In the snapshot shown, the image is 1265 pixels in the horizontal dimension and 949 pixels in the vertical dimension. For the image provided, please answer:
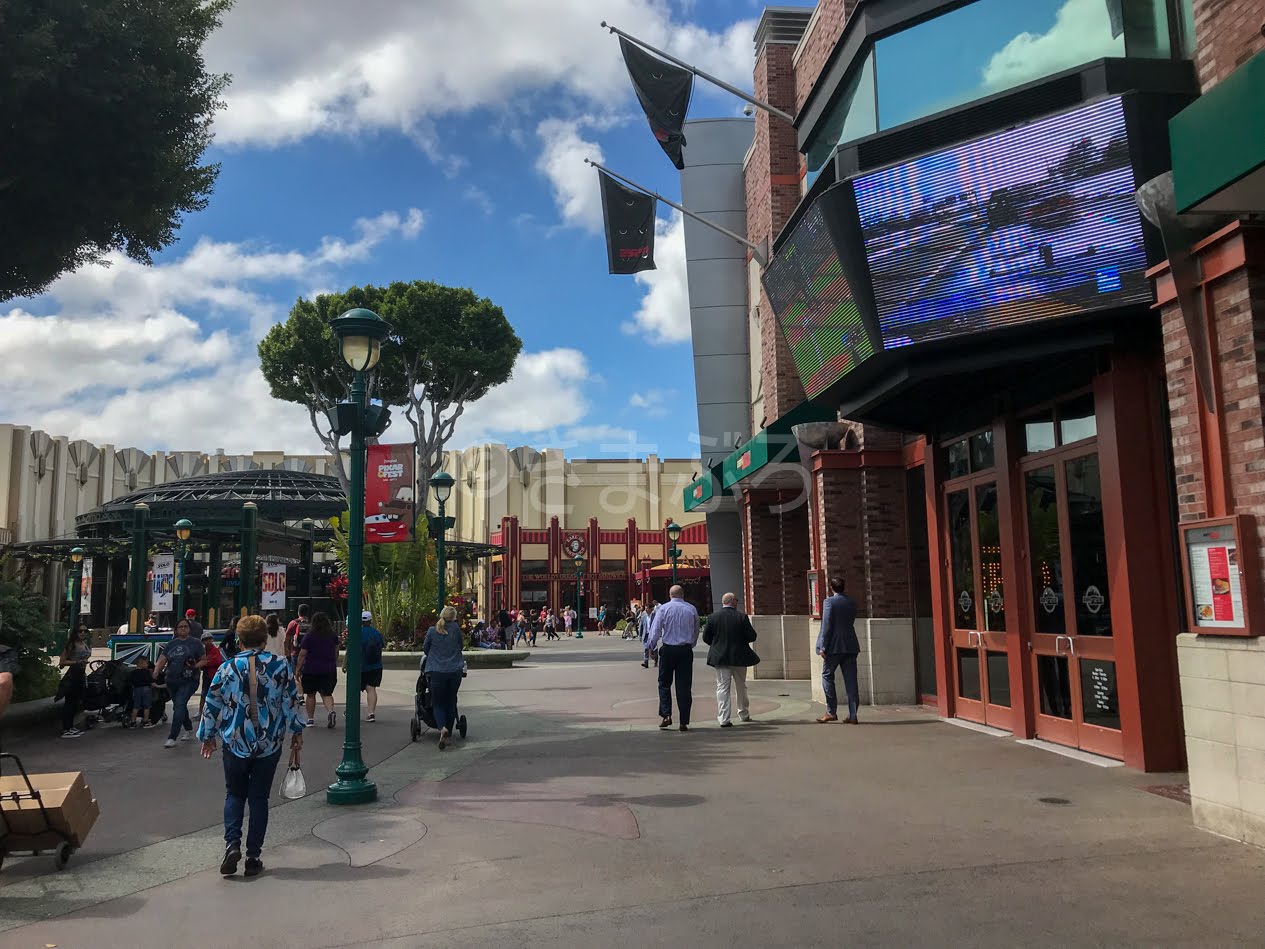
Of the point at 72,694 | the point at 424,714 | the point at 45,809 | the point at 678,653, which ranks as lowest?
the point at 424,714

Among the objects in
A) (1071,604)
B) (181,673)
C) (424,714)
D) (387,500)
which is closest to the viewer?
(1071,604)

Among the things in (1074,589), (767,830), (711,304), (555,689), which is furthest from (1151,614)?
(711,304)

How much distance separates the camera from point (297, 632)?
17.4 m

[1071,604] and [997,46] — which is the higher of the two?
[997,46]

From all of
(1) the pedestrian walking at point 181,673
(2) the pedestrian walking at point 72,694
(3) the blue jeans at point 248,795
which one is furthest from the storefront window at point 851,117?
(2) the pedestrian walking at point 72,694

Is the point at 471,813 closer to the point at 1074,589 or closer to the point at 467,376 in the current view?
the point at 1074,589

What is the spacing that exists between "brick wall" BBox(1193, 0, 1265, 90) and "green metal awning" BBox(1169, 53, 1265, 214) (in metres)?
1.04

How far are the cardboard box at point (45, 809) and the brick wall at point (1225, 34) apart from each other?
939 centimetres

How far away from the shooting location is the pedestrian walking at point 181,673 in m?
12.6

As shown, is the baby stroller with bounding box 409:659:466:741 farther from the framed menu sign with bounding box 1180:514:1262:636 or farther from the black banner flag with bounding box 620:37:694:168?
the black banner flag with bounding box 620:37:694:168

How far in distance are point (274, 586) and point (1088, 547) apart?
21508 millimetres

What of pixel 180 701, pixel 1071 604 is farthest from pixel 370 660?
pixel 1071 604

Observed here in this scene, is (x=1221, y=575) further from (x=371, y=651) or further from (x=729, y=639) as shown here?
(x=371, y=651)

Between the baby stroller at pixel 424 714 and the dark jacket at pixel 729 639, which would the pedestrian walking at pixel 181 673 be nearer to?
the baby stroller at pixel 424 714
